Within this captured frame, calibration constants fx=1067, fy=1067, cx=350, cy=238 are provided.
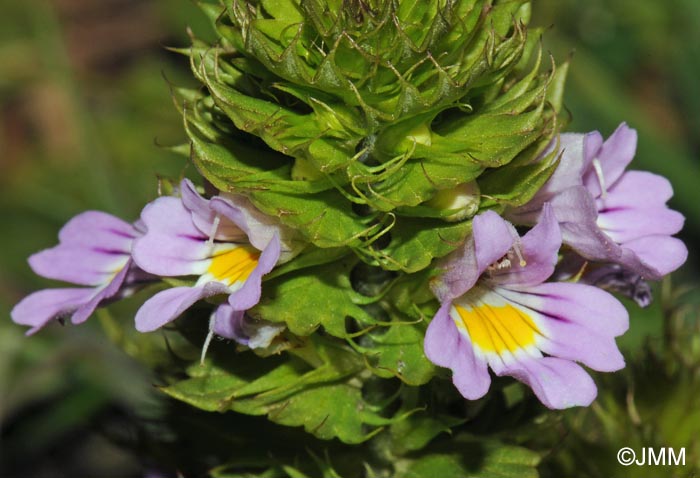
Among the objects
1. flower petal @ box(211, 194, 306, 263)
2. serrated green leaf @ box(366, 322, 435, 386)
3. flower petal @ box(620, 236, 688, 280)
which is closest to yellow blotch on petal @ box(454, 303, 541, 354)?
serrated green leaf @ box(366, 322, 435, 386)

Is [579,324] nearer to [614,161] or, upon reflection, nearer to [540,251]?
[540,251]

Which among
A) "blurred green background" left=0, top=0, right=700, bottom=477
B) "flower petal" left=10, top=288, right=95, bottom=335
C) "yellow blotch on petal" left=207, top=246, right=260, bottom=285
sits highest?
"yellow blotch on petal" left=207, top=246, right=260, bottom=285

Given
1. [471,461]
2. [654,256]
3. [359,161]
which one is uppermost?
[359,161]

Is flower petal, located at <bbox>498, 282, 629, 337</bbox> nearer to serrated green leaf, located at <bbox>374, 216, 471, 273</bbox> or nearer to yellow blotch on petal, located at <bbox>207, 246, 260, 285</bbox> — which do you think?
serrated green leaf, located at <bbox>374, 216, 471, 273</bbox>

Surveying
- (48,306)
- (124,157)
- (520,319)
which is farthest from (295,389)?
(124,157)

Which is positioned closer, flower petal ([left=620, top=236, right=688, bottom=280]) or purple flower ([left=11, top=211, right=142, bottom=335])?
flower petal ([left=620, top=236, right=688, bottom=280])

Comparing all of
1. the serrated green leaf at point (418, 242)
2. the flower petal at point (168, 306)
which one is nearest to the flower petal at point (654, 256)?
the serrated green leaf at point (418, 242)
